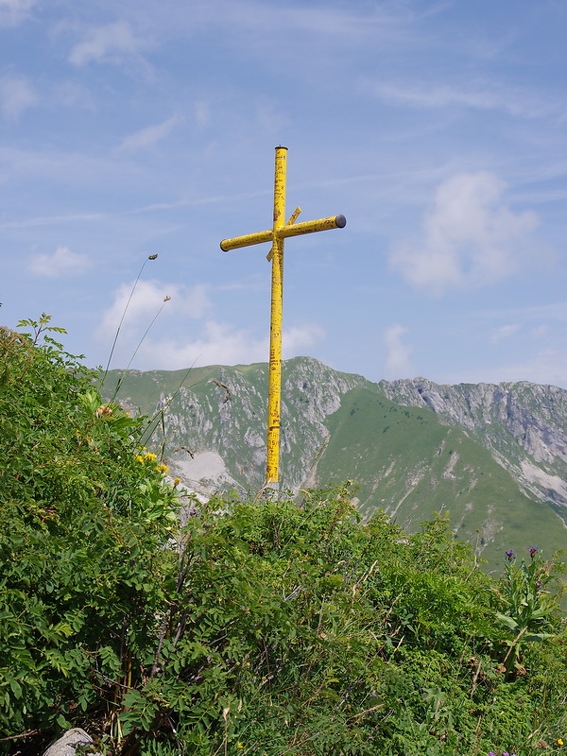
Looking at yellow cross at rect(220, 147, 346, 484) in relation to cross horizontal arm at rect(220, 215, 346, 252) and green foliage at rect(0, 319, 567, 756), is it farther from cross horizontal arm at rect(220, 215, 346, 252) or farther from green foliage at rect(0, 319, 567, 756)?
green foliage at rect(0, 319, 567, 756)

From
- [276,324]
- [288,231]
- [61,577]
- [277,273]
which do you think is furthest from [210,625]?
[288,231]

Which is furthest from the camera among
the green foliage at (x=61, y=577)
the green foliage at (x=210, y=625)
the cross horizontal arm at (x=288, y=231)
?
the cross horizontal arm at (x=288, y=231)

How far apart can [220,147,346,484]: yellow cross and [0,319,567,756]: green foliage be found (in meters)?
3.33

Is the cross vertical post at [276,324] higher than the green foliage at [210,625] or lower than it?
higher

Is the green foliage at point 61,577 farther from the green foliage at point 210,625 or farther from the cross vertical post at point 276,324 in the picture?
the cross vertical post at point 276,324

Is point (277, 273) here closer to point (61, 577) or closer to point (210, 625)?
point (210, 625)

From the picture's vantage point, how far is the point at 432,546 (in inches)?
266

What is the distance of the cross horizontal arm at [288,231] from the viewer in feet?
29.8

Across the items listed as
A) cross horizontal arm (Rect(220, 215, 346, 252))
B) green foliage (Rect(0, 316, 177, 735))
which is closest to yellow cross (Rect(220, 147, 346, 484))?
cross horizontal arm (Rect(220, 215, 346, 252))

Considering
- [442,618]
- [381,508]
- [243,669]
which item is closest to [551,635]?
[442,618]

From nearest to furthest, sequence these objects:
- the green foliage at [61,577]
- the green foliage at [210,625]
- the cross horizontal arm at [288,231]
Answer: the green foliage at [61,577], the green foliage at [210,625], the cross horizontal arm at [288,231]

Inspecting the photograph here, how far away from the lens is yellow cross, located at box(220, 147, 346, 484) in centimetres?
911

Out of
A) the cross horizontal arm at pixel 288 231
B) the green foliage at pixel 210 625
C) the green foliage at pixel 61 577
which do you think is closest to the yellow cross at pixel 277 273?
the cross horizontal arm at pixel 288 231

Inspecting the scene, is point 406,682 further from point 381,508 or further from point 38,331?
point 38,331
